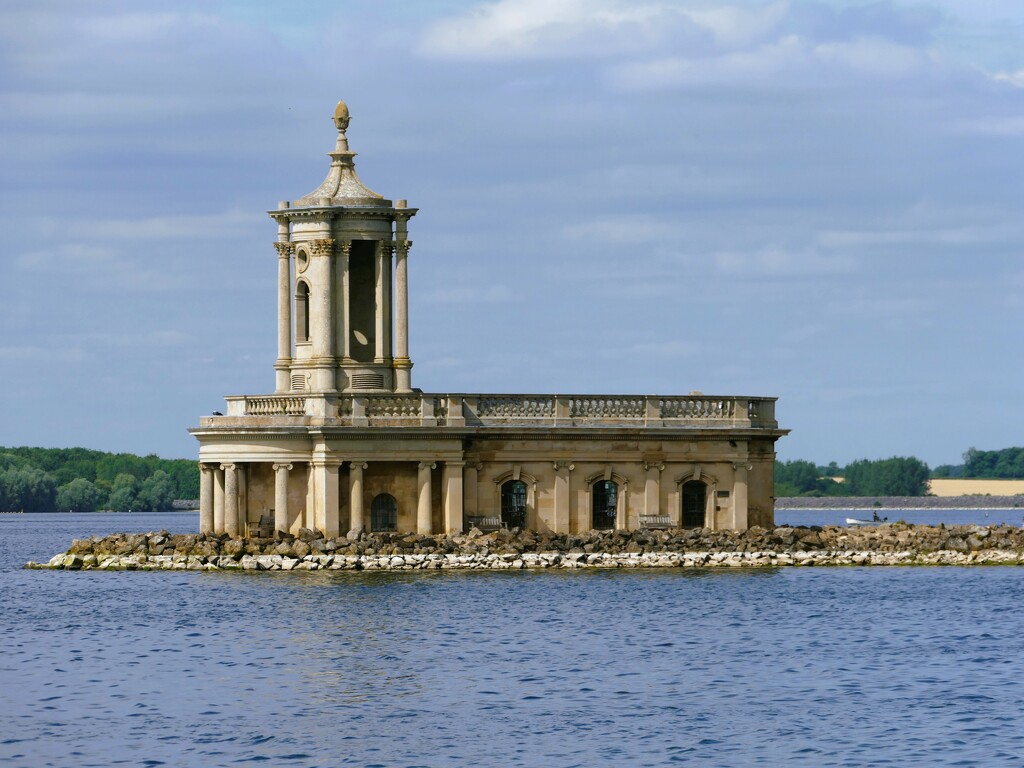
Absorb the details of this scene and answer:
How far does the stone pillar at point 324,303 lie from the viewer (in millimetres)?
61875

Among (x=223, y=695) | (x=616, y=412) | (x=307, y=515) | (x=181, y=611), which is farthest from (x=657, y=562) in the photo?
(x=223, y=695)

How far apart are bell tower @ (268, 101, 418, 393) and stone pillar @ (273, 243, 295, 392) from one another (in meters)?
0.03

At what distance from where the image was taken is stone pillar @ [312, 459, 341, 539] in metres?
59.3

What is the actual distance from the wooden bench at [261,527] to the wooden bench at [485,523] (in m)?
5.13

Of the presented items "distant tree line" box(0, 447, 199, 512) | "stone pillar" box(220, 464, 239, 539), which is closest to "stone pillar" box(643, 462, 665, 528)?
"stone pillar" box(220, 464, 239, 539)

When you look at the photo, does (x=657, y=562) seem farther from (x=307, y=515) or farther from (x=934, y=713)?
(x=934, y=713)

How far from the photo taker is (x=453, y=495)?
6022cm

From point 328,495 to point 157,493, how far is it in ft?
423

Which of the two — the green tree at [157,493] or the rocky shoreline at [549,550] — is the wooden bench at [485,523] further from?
the green tree at [157,493]

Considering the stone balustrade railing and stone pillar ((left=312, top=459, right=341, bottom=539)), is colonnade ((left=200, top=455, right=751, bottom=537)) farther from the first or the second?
the stone balustrade railing

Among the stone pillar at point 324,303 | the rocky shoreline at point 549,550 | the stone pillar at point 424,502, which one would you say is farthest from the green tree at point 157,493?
the stone pillar at point 424,502

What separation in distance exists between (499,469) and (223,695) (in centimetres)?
2237

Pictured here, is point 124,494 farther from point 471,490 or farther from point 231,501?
point 471,490

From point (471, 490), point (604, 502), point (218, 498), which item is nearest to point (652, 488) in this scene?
point (604, 502)
